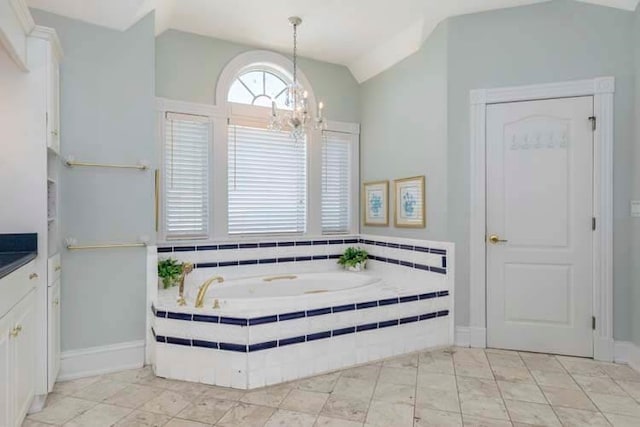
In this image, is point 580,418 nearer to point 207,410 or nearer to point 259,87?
point 207,410

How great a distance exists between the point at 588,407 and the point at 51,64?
148 inches

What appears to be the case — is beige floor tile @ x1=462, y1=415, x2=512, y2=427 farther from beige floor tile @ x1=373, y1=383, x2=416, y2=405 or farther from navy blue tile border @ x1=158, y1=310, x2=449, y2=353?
navy blue tile border @ x1=158, y1=310, x2=449, y2=353

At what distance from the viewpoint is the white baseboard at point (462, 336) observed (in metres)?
3.20

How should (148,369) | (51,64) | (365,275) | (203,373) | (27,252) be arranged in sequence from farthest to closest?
(365,275), (148,369), (203,373), (51,64), (27,252)

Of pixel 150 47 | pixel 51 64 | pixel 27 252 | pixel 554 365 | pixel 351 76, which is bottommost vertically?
pixel 554 365

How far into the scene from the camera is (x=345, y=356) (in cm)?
273

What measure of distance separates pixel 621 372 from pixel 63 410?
366 cm

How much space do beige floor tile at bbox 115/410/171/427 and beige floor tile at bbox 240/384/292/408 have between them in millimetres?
449

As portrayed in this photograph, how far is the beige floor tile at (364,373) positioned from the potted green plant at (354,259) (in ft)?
4.55

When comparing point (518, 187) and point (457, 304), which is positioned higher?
point (518, 187)

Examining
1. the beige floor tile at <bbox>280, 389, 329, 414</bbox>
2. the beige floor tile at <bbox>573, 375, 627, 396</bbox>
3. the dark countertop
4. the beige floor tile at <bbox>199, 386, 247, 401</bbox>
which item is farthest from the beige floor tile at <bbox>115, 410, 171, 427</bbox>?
the beige floor tile at <bbox>573, 375, 627, 396</bbox>

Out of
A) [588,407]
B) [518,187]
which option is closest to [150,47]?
[518,187]

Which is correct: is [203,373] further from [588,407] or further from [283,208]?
[588,407]

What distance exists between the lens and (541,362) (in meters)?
2.87
